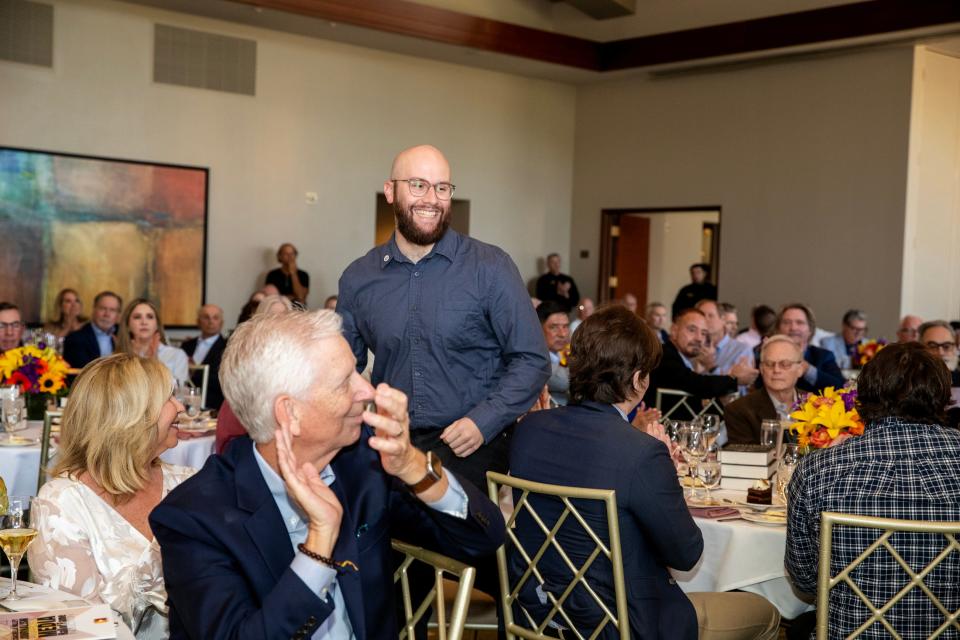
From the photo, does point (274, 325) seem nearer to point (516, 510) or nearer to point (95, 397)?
point (95, 397)

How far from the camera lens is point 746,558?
314 centimetres

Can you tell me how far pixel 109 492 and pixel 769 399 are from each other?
3.01 m

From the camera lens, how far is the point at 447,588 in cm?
324

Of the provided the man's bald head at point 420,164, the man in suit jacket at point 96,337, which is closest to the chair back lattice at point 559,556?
the man's bald head at point 420,164

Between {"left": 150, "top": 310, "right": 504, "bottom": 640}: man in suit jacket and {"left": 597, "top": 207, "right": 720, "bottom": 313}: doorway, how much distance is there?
11794 millimetres

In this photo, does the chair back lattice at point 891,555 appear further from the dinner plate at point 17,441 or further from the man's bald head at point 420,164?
the dinner plate at point 17,441

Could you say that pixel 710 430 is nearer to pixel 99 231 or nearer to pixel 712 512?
pixel 712 512

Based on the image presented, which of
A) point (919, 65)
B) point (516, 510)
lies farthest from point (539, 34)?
point (516, 510)

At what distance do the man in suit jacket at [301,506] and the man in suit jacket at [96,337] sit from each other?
569 cm

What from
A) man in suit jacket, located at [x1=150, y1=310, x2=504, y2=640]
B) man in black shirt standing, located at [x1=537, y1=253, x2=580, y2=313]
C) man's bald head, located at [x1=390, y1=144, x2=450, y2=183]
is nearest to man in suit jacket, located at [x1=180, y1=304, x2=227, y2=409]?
man's bald head, located at [x1=390, y1=144, x2=450, y2=183]

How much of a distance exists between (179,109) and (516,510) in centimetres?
932

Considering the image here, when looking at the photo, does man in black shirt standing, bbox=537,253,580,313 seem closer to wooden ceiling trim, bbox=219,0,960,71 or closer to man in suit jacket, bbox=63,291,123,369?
wooden ceiling trim, bbox=219,0,960,71

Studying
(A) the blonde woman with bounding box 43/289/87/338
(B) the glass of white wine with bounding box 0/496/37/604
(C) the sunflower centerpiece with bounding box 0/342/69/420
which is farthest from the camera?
(A) the blonde woman with bounding box 43/289/87/338

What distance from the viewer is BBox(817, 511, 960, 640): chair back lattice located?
8.03 ft
